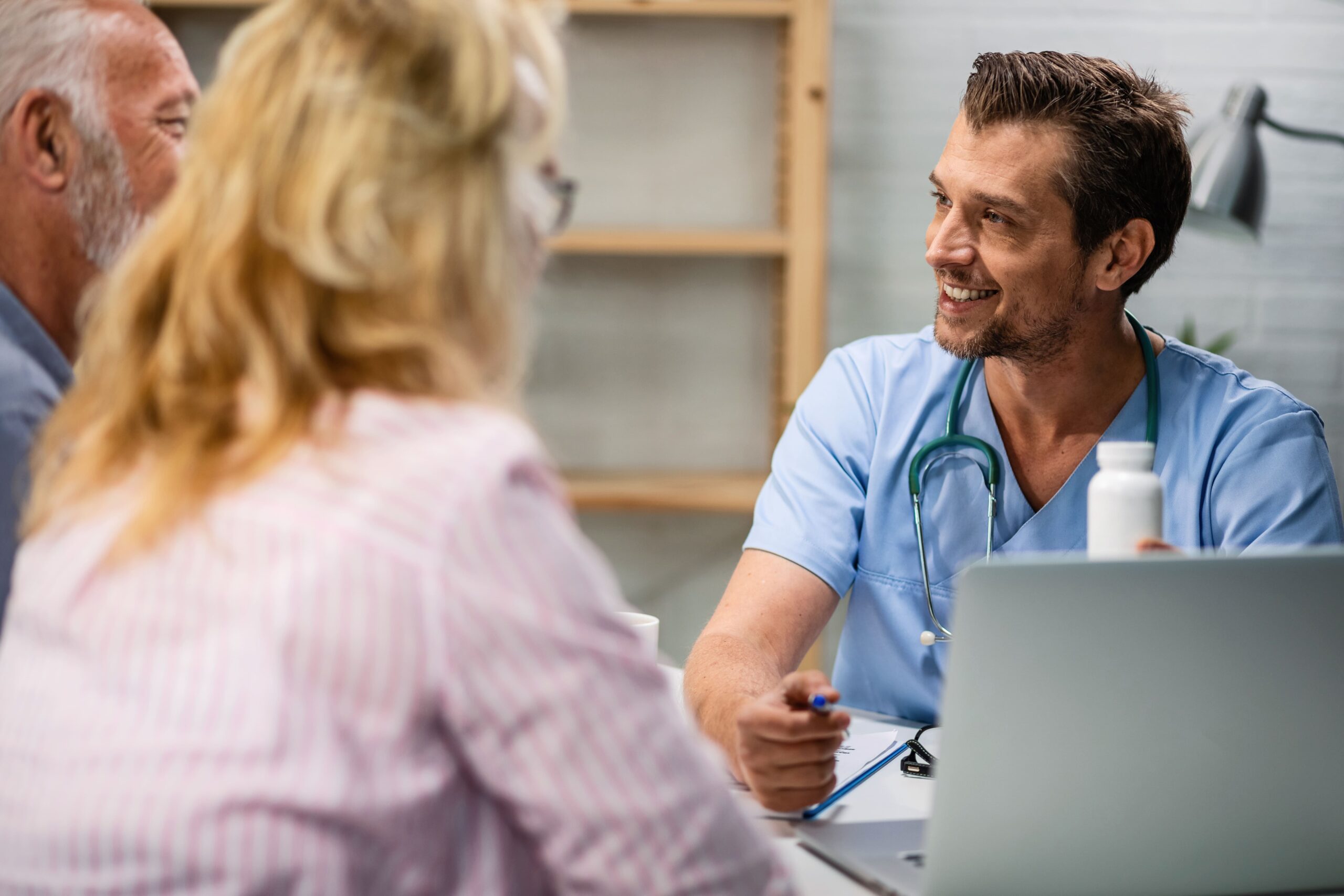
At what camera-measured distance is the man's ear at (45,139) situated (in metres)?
1.02

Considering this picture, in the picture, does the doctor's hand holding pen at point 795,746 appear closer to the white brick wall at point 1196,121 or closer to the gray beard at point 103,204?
the gray beard at point 103,204

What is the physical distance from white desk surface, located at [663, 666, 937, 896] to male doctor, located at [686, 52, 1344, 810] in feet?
1.00

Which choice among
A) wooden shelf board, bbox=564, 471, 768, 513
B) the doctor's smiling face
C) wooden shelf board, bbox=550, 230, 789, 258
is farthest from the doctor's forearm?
wooden shelf board, bbox=550, 230, 789, 258

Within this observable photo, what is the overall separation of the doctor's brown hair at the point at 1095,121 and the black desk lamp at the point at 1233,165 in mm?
922

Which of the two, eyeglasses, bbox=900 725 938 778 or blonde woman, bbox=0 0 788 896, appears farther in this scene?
eyeglasses, bbox=900 725 938 778

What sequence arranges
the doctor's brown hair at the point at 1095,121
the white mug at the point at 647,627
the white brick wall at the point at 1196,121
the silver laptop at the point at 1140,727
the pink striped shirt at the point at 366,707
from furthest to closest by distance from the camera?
1. the white brick wall at the point at 1196,121
2. the doctor's brown hair at the point at 1095,121
3. the white mug at the point at 647,627
4. the silver laptop at the point at 1140,727
5. the pink striped shirt at the point at 366,707

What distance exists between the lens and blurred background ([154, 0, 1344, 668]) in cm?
246

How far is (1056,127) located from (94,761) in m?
1.22

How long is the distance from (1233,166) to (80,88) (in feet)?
6.64

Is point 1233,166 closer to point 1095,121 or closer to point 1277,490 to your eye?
point 1095,121

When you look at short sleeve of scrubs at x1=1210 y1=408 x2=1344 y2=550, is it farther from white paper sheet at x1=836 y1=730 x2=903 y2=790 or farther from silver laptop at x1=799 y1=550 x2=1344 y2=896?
silver laptop at x1=799 y1=550 x2=1344 y2=896

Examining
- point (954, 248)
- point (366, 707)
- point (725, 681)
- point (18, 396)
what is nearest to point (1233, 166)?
point (954, 248)

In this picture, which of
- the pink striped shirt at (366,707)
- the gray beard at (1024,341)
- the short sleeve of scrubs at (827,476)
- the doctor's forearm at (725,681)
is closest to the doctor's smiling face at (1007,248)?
the gray beard at (1024,341)

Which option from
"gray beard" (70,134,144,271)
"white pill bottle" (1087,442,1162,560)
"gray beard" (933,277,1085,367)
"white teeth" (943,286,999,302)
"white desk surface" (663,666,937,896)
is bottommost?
"white desk surface" (663,666,937,896)
